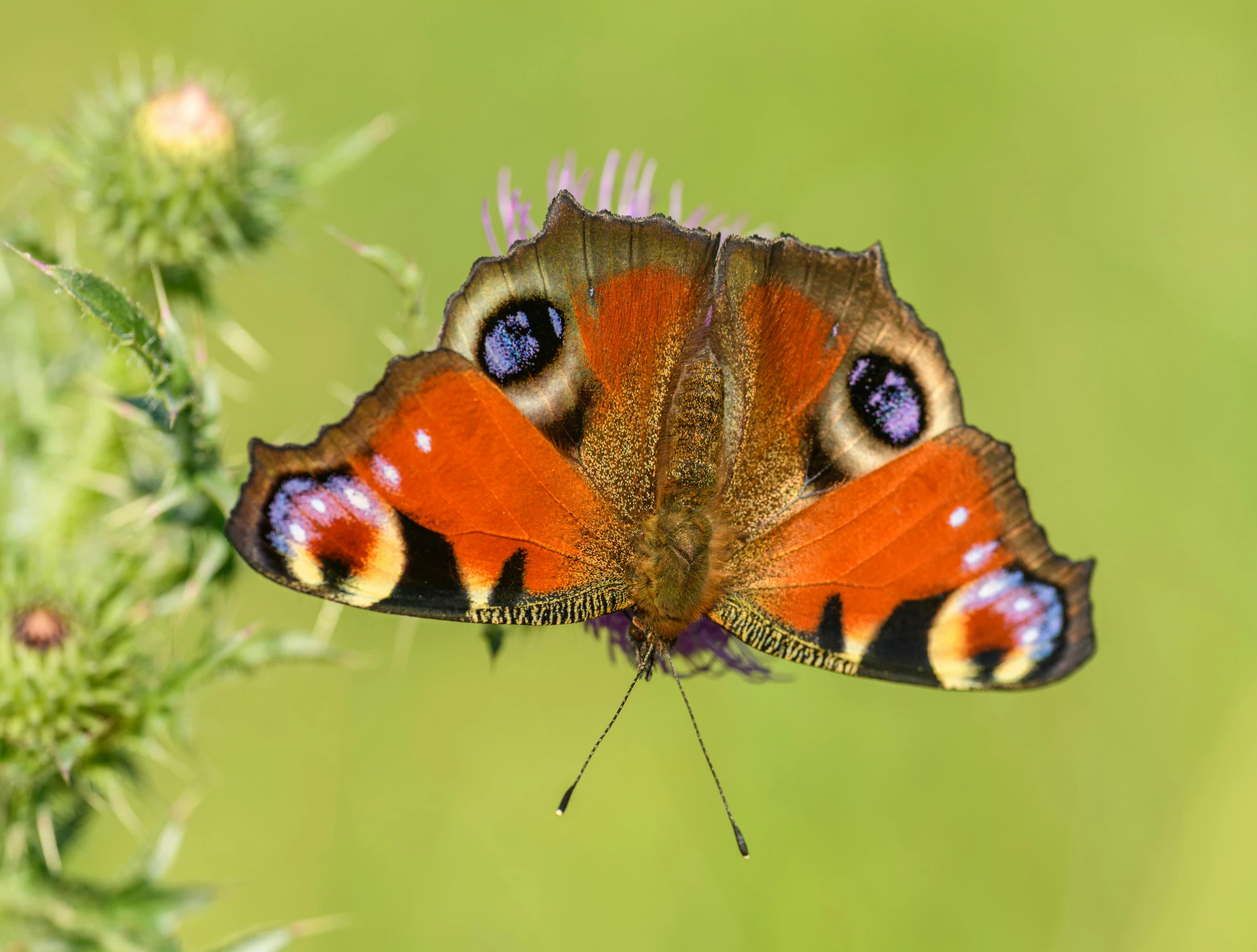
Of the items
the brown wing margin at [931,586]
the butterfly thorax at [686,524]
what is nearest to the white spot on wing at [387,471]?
the butterfly thorax at [686,524]

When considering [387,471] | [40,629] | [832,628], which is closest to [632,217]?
[387,471]

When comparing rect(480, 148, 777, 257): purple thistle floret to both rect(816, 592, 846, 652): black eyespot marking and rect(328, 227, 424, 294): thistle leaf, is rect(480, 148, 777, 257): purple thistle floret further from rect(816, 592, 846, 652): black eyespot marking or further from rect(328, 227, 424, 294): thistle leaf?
rect(816, 592, 846, 652): black eyespot marking

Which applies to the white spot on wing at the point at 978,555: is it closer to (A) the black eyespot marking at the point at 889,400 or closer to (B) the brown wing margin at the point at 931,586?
(B) the brown wing margin at the point at 931,586

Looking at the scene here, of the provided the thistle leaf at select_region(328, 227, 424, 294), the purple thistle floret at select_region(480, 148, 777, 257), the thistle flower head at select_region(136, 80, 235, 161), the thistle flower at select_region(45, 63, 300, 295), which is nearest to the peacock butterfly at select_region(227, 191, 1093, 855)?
the thistle leaf at select_region(328, 227, 424, 294)

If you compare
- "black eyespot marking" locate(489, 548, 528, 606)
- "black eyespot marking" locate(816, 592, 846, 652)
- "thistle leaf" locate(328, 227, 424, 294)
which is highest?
"thistle leaf" locate(328, 227, 424, 294)

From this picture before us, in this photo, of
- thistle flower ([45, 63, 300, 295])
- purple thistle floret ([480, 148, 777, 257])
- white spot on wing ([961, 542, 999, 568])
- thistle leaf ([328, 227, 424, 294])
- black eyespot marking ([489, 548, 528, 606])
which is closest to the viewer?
black eyespot marking ([489, 548, 528, 606])
